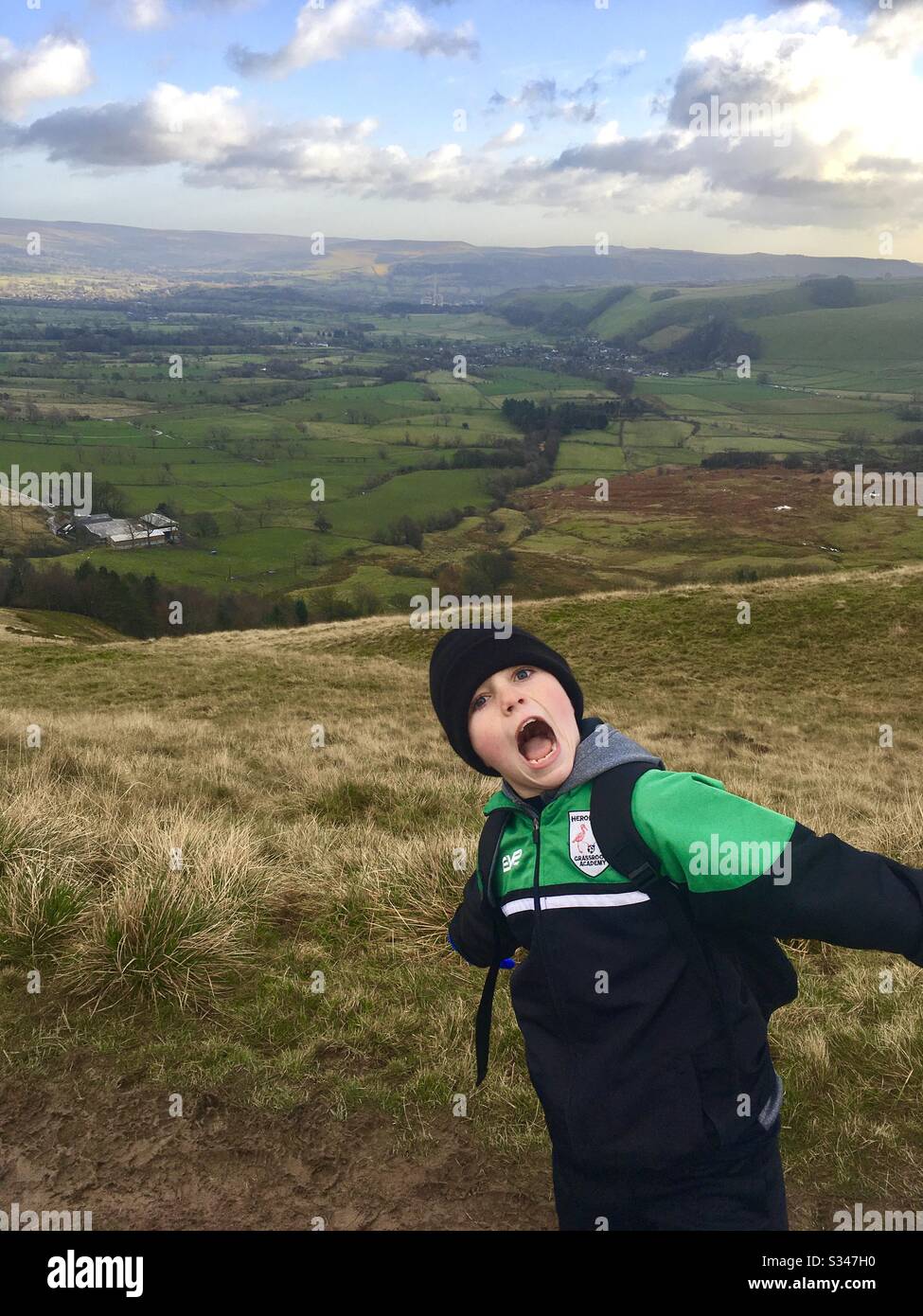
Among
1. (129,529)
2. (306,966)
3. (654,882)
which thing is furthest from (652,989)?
(129,529)

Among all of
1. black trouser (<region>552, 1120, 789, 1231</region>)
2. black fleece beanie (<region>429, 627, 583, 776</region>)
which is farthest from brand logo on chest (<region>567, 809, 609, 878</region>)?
black trouser (<region>552, 1120, 789, 1231</region>)

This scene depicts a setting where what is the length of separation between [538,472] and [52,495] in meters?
60.8

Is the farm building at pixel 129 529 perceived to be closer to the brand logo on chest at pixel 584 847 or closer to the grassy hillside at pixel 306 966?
the grassy hillside at pixel 306 966

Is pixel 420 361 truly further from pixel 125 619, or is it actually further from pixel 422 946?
pixel 422 946

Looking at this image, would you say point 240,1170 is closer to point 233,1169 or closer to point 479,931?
point 233,1169

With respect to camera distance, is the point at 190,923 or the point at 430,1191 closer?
the point at 430,1191

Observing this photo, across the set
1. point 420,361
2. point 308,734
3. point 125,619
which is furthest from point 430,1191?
point 420,361

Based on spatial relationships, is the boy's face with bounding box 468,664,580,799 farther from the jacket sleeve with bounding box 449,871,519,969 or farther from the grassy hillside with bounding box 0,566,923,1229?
the grassy hillside with bounding box 0,566,923,1229

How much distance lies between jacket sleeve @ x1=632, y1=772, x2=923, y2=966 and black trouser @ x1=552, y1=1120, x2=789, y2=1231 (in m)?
0.65

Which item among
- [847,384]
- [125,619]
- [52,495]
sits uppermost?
[847,384]

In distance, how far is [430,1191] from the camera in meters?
2.93

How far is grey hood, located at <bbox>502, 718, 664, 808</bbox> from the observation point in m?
2.20

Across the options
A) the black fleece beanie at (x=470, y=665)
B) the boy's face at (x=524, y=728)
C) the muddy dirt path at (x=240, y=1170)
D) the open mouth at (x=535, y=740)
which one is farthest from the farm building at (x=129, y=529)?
the open mouth at (x=535, y=740)

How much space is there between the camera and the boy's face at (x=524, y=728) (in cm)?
227
